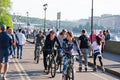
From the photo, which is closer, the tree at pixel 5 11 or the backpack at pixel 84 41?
the backpack at pixel 84 41

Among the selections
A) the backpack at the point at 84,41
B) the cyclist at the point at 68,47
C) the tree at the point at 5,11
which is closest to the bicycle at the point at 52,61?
the backpack at the point at 84,41

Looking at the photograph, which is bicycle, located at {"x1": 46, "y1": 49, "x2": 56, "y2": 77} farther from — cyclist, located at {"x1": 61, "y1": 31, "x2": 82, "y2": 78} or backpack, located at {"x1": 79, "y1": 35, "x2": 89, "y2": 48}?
cyclist, located at {"x1": 61, "y1": 31, "x2": 82, "y2": 78}

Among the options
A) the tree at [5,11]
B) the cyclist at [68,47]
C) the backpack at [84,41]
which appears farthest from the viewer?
the tree at [5,11]

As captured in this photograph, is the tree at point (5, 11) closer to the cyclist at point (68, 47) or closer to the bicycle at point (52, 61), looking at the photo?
the bicycle at point (52, 61)

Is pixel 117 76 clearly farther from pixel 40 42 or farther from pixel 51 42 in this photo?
pixel 40 42

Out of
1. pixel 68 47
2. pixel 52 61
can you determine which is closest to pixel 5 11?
pixel 52 61

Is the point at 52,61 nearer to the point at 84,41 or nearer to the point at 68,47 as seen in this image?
the point at 84,41

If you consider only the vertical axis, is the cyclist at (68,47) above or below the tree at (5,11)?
below

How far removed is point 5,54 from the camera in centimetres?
1447

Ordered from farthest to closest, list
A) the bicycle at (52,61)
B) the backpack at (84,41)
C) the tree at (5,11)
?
the tree at (5,11) → the backpack at (84,41) → the bicycle at (52,61)

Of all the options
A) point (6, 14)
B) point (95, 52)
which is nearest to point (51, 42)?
point (95, 52)

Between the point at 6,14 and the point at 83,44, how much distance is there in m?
92.8

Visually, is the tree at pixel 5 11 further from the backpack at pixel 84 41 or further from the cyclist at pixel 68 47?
the cyclist at pixel 68 47

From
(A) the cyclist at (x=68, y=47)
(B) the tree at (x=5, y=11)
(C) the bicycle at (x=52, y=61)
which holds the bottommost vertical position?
(C) the bicycle at (x=52, y=61)
